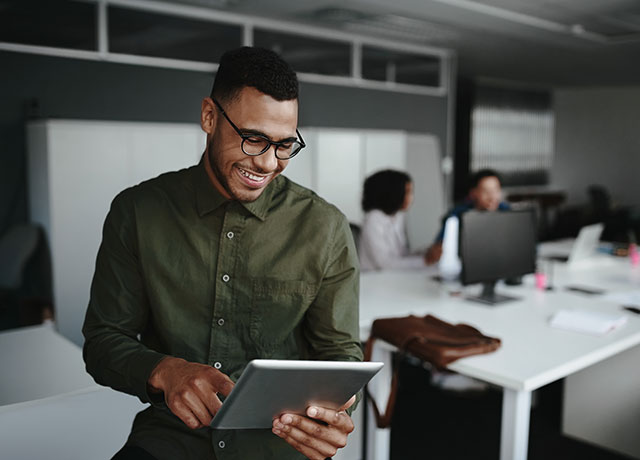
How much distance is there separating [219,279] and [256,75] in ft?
1.71

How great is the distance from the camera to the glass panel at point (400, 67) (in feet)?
25.1

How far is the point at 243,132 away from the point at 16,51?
427cm

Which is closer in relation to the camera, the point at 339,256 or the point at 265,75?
the point at 265,75

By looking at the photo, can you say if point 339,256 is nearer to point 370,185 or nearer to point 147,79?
point 370,185

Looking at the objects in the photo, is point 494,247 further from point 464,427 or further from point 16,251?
point 16,251

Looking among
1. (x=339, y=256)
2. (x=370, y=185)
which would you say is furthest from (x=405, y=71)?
(x=339, y=256)

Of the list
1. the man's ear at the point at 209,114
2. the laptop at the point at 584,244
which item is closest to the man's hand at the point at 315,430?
the man's ear at the point at 209,114

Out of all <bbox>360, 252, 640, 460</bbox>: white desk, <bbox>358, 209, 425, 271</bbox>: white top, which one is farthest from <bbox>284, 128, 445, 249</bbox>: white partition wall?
<bbox>360, 252, 640, 460</bbox>: white desk

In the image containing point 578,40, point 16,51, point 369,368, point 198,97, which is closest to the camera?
point 369,368

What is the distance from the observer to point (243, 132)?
1.46m

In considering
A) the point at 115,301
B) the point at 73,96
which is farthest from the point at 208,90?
the point at 115,301

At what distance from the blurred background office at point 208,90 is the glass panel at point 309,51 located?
0.07ft

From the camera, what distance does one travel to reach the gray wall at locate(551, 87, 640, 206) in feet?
42.0

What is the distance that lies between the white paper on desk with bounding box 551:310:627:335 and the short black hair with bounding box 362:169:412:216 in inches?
61.1
